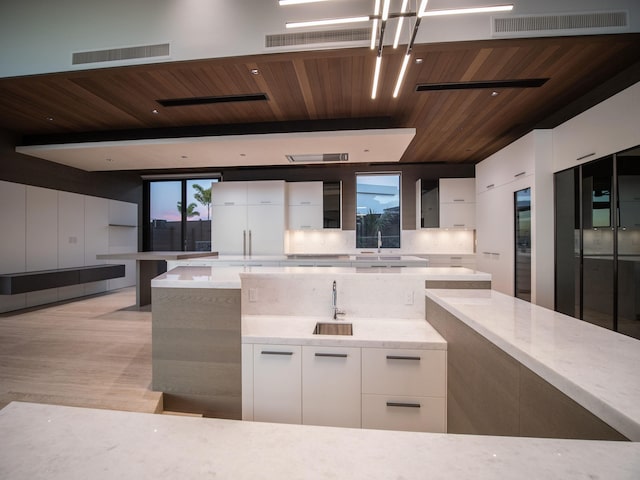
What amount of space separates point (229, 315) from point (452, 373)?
4.28ft

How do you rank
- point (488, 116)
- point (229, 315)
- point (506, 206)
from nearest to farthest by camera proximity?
point (229, 315), point (488, 116), point (506, 206)

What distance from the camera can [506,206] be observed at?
14.8 ft

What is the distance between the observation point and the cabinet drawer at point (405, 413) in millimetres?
1600

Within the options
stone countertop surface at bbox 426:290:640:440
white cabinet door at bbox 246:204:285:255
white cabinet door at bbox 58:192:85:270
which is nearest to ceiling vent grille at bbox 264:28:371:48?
stone countertop surface at bbox 426:290:640:440

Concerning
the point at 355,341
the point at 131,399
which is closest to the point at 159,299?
the point at 131,399

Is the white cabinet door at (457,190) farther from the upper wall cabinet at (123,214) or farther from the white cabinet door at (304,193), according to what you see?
the upper wall cabinet at (123,214)

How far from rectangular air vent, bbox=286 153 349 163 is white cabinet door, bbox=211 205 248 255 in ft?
5.98

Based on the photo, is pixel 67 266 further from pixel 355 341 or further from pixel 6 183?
pixel 355 341

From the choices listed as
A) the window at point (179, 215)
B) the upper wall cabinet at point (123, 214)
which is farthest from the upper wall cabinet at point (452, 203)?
the upper wall cabinet at point (123, 214)

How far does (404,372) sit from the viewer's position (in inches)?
64.4

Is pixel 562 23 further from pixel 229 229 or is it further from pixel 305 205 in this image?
pixel 229 229

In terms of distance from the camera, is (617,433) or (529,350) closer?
(617,433)

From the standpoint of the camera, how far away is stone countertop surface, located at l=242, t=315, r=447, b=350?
166 cm

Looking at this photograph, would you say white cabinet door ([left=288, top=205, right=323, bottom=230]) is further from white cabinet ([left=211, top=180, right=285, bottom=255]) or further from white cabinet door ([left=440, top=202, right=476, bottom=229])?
white cabinet door ([left=440, top=202, right=476, bottom=229])
